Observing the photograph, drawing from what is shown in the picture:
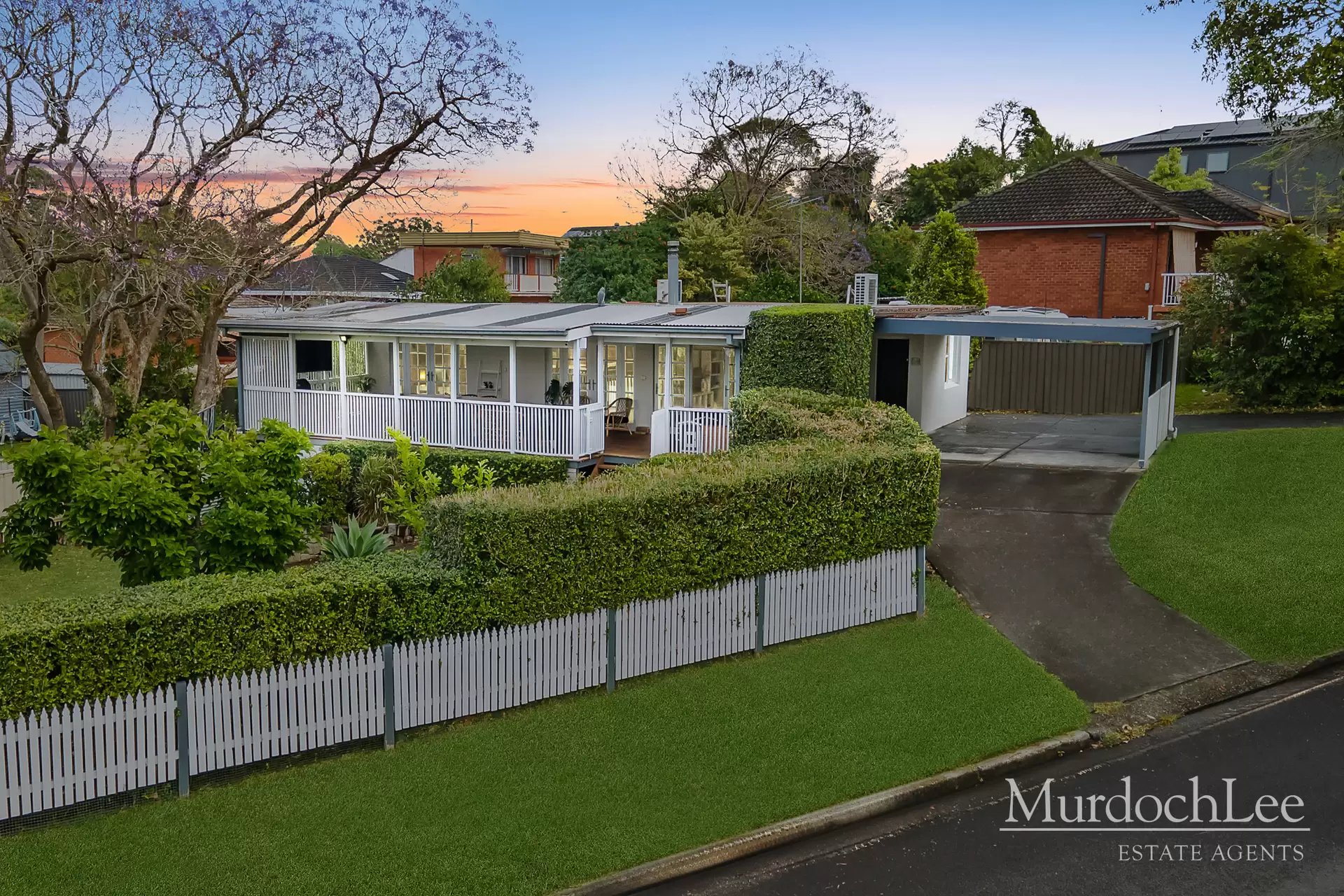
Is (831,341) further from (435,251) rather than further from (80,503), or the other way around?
(435,251)

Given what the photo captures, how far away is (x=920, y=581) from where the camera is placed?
44.4 feet

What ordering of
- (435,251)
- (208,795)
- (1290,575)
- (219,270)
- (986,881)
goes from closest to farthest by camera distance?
(986,881) < (208,795) < (1290,575) < (219,270) < (435,251)

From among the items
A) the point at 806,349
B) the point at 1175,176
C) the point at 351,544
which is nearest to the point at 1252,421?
the point at 806,349

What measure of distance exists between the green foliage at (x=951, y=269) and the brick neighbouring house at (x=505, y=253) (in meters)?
27.1

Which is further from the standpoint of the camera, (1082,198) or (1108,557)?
(1082,198)

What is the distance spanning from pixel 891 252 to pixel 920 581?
38.6 metres

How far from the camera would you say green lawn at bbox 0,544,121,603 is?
1612 cm

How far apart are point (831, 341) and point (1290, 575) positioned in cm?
779

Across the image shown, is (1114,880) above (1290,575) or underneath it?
underneath

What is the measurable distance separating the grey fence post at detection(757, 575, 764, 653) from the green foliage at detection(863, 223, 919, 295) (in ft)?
112

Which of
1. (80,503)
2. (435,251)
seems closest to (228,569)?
(80,503)

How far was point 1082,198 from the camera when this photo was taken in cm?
3512

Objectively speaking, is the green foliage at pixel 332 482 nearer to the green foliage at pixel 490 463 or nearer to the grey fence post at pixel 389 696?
the green foliage at pixel 490 463

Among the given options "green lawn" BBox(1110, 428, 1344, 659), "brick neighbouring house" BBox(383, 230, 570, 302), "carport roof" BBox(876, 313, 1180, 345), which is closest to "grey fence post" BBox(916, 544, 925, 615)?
"green lawn" BBox(1110, 428, 1344, 659)
